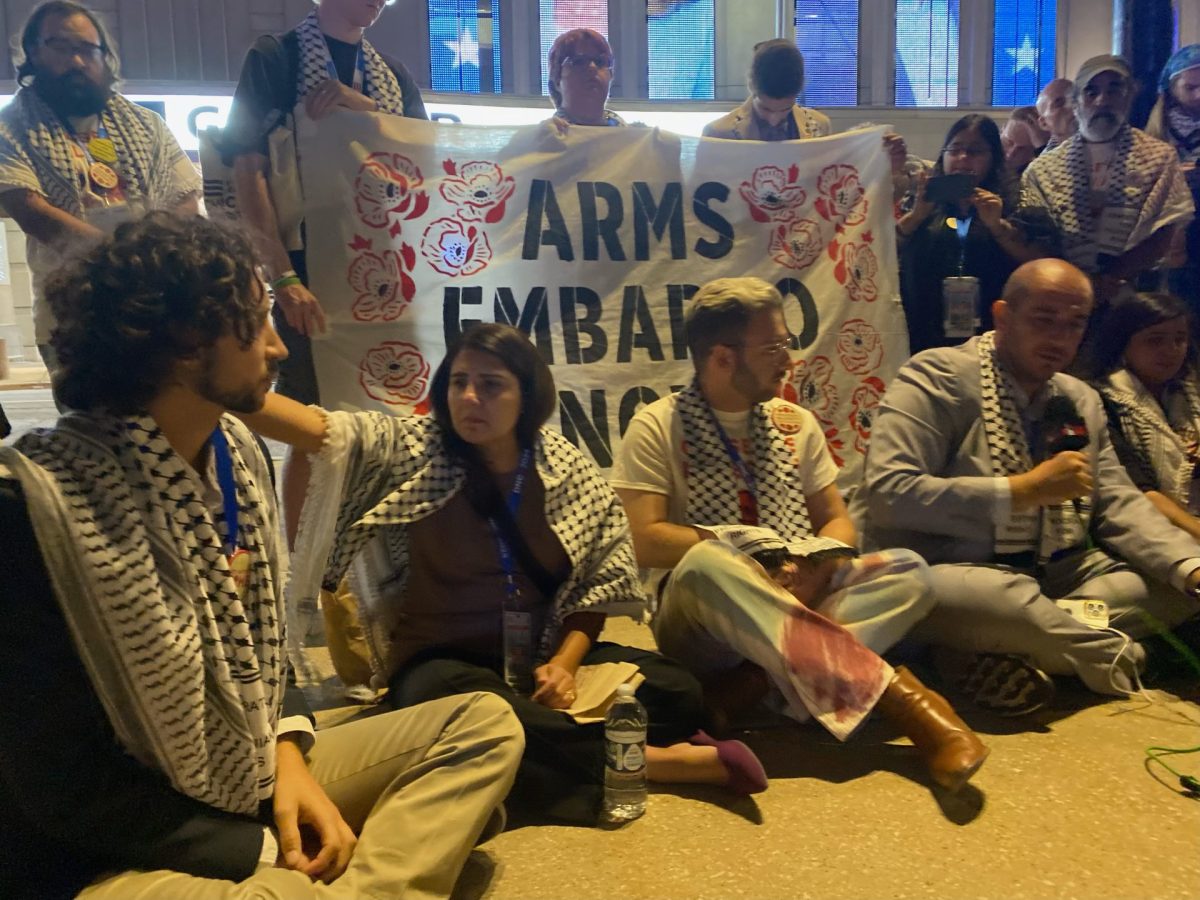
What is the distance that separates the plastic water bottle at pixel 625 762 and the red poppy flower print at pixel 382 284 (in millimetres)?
1786

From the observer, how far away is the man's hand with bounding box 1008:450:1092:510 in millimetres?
2756

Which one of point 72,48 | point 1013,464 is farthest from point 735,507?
point 72,48

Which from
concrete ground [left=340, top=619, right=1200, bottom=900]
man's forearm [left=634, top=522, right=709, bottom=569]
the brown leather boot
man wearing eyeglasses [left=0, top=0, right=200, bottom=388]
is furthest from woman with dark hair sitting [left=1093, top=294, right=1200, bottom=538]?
man wearing eyeglasses [left=0, top=0, right=200, bottom=388]

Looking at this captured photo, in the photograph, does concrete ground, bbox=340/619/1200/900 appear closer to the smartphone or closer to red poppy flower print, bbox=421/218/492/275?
red poppy flower print, bbox=421/218/492/275

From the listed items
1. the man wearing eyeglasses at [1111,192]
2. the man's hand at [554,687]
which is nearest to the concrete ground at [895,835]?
the man's hand at [554,687]

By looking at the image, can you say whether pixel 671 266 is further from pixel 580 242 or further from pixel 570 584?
pixel 570 584

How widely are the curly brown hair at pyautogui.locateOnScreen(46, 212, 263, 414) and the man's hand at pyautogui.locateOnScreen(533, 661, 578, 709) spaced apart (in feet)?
3.49

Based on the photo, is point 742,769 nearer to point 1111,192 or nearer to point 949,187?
point 949,187

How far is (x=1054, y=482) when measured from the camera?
2764mm

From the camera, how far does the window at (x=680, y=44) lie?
10.5 meters

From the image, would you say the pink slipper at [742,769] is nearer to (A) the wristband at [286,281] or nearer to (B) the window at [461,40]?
(A) the wristband at [286,281]

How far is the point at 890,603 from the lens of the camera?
8.45 ft

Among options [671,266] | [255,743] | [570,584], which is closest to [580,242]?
[671,266]

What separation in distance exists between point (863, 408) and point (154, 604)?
9.75 feet
